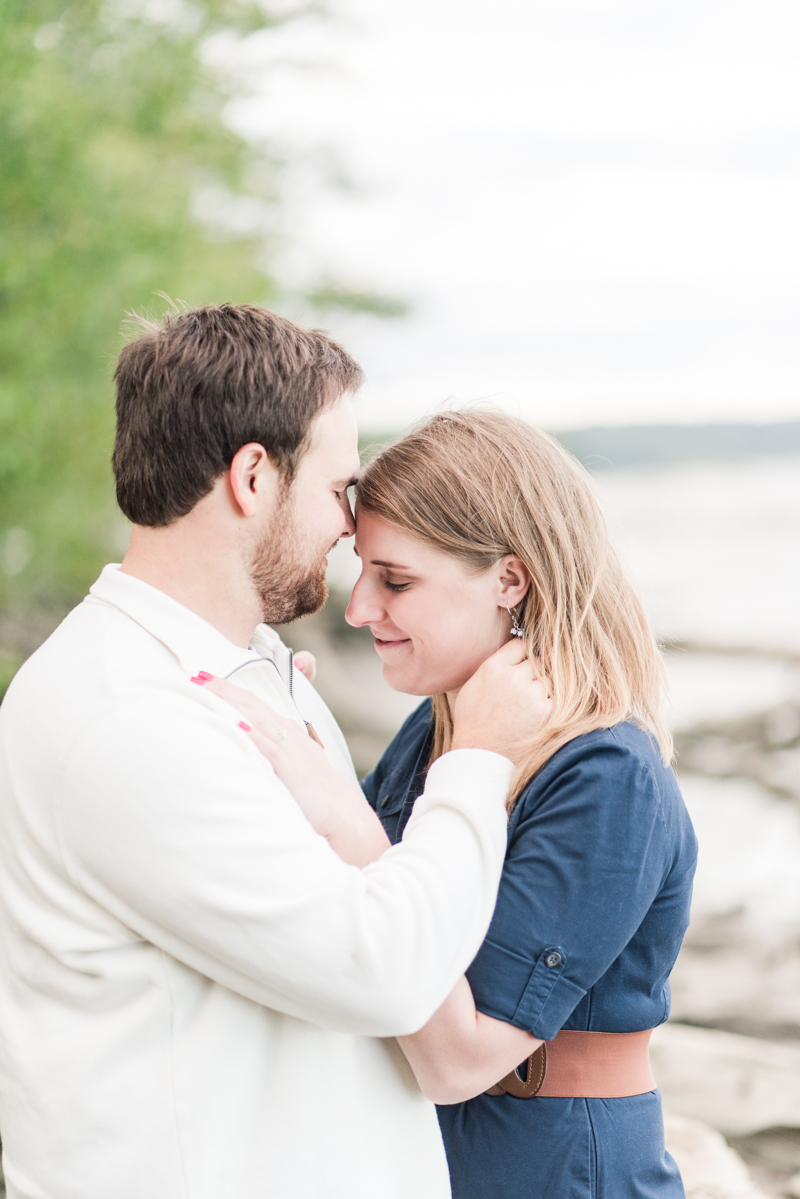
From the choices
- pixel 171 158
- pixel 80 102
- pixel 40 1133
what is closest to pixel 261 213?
pixel 171 158

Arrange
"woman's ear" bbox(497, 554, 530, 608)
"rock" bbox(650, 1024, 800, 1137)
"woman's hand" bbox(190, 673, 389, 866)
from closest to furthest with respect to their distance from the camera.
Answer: "woman's hand" bbox(190, 673, 389, 866)
"woman's ear" bbox(497, 554, 530, 608)
"rock" bbox(650, 1024, 800, 1137)

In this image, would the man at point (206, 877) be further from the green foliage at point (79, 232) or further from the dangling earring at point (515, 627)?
the green foliage at point (79, 232)

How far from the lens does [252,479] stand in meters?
1.46

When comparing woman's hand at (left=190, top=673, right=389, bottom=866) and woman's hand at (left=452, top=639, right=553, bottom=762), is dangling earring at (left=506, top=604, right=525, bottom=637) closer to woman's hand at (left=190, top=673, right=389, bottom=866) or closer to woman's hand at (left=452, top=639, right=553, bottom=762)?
woman's hand at (left=452, top=639, right=553, bottom=762)

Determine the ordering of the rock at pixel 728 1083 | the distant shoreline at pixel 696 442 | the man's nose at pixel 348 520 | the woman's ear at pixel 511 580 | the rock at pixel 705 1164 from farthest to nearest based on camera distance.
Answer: the distant shoreline at pixel 696 442 < the rock at pixel 728 1083 < the rock at pixel 705 1164 < the woman's ear at pixel 511 580 < the man's nose at pixel 348 520

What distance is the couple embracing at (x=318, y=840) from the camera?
120cm

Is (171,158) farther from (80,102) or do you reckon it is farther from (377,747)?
(377,747)

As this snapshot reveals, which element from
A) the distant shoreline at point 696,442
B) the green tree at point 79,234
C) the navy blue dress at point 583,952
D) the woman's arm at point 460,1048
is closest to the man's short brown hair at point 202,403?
the navy blue dress at point 583,952

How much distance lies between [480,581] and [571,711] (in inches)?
11.4

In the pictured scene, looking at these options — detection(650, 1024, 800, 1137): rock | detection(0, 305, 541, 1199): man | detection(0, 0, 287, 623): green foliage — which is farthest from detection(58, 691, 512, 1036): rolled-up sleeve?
detection(0, 0, 287, 623): green foliage

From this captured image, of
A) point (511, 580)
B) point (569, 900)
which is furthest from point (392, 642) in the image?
point (569, 900)

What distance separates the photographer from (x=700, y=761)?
8.30m

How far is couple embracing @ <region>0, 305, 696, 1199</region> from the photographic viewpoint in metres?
1.20

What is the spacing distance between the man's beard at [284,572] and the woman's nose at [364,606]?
0.21 m
